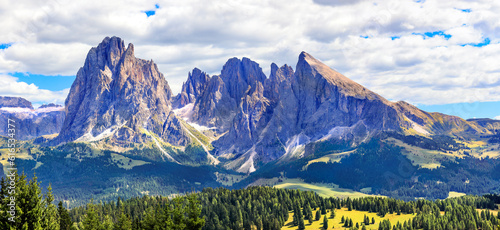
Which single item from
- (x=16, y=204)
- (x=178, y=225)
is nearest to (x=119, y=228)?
(x=178, y=225)

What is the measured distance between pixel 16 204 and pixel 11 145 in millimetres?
8218

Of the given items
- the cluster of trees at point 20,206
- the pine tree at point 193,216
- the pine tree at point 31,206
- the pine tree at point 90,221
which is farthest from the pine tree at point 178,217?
the pine tree at point 31,206

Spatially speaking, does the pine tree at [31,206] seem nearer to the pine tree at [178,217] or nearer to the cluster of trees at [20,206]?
the cluster of trees at [20,206]

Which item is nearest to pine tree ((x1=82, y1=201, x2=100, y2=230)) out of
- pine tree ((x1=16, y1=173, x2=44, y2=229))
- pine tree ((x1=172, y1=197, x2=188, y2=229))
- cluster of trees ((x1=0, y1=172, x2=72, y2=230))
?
pine tree ((x1=172, y1=197, x2=188, y2=229))

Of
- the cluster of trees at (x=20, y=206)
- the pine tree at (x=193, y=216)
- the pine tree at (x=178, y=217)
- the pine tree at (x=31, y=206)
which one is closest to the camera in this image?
the cluster of trees at (x=20, y=206)

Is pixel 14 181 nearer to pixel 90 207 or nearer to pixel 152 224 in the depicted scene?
pixel 90 207

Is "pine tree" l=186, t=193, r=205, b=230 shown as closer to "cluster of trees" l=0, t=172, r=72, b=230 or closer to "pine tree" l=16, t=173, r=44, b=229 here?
"cluster of trees" l=0, t=172, r=72, b=230

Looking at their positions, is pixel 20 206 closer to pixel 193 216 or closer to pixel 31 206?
pixel 31 206

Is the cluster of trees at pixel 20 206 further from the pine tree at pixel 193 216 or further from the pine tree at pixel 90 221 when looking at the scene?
the pine tree at pixel 193 216

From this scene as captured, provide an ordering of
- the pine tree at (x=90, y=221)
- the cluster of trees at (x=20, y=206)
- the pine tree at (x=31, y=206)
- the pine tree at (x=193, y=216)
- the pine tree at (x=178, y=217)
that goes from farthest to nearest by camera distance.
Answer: the pine tree at (x=90, y=221), the pine tree at (x=178, y=217), the pine tree at (x=193, y=216), the pine tree at (x=31, y=206), the cluster of trees at (x=20, y=206)

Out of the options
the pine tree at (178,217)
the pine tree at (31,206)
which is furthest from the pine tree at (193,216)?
the pine tree at (31,206)

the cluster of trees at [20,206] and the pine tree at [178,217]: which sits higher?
the cluster of trees at [20,206]

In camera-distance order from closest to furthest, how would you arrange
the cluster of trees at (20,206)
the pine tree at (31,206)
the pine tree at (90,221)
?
1. the cluster of trees at (20,206)
2. the pine tree at (31,206)
3. the pine tree at (90,221)

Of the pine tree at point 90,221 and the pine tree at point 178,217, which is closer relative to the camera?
the pine tree at point 178,217
